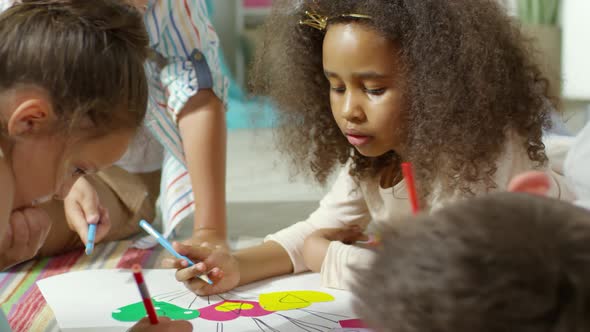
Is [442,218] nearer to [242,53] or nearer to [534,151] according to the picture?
[534,151]

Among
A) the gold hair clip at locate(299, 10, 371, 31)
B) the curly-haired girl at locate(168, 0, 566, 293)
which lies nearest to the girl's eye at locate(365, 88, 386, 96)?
the curly-haired girl at locate(168, 0, 566, 293)

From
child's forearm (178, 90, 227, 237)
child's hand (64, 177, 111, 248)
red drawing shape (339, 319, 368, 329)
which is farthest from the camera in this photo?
child's forearm (178, 90, 227, 237)

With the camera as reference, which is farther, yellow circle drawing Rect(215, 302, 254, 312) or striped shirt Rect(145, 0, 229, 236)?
striped shirt Rect(145, 0, 229, 236)

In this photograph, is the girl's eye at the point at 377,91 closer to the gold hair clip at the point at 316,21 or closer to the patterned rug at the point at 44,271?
the gold hair clip at the point at 316,21

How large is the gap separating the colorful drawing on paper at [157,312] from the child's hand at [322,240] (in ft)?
0.58

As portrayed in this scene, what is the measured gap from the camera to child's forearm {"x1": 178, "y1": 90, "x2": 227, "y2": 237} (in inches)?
41.1

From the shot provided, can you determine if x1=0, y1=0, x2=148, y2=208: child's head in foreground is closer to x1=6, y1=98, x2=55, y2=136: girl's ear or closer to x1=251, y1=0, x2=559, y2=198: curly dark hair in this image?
x1=6, y1=98, x2=55, y2=136: girl's ear

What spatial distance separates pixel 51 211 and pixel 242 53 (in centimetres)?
246

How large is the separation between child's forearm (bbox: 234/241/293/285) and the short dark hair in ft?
0.95

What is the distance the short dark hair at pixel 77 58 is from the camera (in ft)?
1.94

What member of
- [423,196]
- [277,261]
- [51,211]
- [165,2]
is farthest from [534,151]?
[51,211]

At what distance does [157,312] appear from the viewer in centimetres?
78

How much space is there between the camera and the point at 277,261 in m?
0.92

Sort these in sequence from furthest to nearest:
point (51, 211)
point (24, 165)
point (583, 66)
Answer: point (583, 66)
point (51, 211)
point (24, 165)
